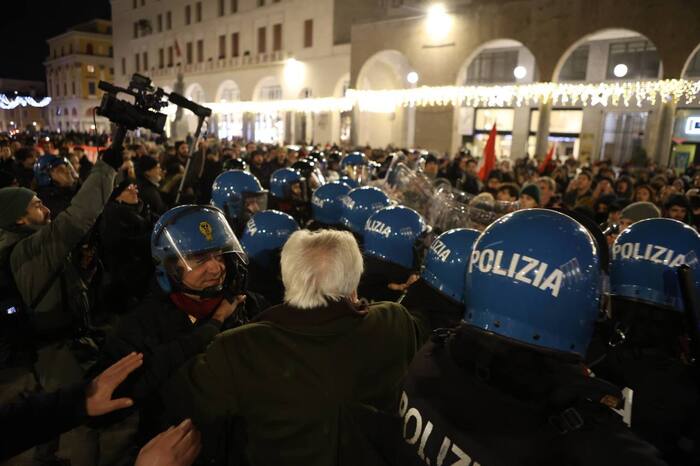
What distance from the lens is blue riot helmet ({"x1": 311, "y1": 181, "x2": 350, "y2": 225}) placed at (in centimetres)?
530

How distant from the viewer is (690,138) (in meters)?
23.5

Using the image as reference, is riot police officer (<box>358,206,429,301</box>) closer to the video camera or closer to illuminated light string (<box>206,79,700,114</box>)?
the video camera

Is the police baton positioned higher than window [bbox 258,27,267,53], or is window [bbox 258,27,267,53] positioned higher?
window [bbox 258,27,267,53]

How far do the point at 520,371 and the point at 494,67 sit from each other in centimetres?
3123

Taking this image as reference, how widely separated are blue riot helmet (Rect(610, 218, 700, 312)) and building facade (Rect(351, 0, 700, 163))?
18330 millimetres

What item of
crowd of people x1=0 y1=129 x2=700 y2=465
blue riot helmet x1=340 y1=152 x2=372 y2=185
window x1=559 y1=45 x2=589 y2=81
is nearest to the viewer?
crowd of people x1=0 y1=129 x2=700 y2=465

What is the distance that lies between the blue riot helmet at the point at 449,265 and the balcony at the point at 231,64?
36533 millimetres

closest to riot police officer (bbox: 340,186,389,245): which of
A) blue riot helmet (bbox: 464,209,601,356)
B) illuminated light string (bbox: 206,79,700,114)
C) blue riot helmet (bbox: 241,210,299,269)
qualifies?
blue riot helmet (bbox: 241,210,299,269)

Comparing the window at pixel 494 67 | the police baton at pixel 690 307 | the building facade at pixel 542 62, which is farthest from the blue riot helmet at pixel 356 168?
the window at pixel 494 67

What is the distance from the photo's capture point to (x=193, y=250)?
2.57 m

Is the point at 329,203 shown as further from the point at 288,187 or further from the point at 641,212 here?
the point at 641,212

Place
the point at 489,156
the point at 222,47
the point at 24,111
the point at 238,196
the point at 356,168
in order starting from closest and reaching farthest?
the point at 238,196 < the point at 356,168 < the point at 489,156 < the point at 222,47 < the point at 24,111

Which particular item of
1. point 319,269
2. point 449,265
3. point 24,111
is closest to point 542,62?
point 449,265

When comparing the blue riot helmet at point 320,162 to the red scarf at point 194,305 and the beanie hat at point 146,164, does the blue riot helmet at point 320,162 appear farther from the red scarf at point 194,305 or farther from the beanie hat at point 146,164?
the red scarf at point 194,305
